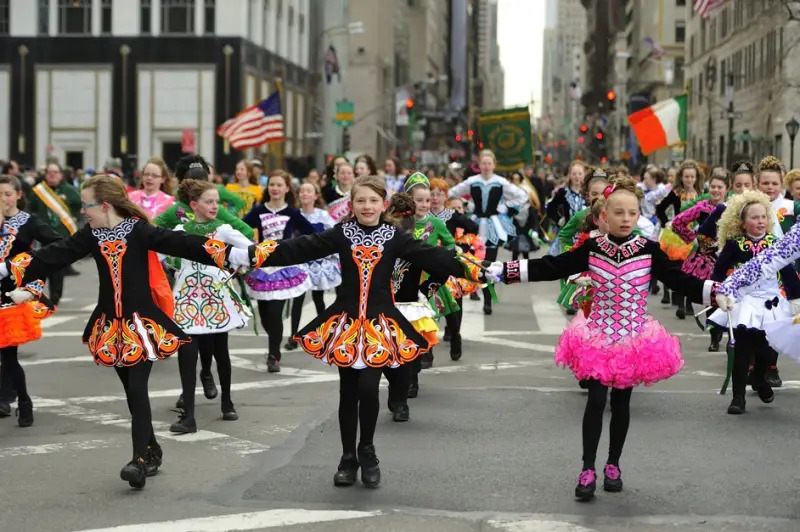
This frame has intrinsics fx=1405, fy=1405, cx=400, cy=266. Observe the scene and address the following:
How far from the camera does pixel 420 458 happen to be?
8977 mm

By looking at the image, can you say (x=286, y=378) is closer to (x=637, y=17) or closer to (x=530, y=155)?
(x=530, y=155)

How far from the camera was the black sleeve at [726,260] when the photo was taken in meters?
11.3

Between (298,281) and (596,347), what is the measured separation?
19.3ft

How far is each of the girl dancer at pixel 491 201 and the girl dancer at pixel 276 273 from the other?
4.56 m

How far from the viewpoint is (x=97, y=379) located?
12.8m

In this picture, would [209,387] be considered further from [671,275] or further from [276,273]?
[671,275]

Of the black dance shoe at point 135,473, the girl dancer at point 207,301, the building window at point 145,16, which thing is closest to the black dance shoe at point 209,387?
the girl dancer at point 207,301

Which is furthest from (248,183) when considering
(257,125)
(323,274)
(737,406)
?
(257,125)

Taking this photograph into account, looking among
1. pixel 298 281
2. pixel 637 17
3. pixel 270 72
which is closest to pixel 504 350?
pixel 298 281

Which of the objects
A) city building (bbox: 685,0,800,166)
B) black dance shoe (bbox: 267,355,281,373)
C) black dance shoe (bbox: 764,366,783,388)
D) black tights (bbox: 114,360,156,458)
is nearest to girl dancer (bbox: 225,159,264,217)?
black dance shoe (bbox: 267,355,281,373)

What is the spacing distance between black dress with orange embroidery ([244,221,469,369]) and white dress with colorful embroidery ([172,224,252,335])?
94.5 inches

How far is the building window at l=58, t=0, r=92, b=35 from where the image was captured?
2504 inches

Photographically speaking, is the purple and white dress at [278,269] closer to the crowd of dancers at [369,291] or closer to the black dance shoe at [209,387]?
the crowd of dancers at [369,291]

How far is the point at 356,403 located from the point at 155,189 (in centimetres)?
717
